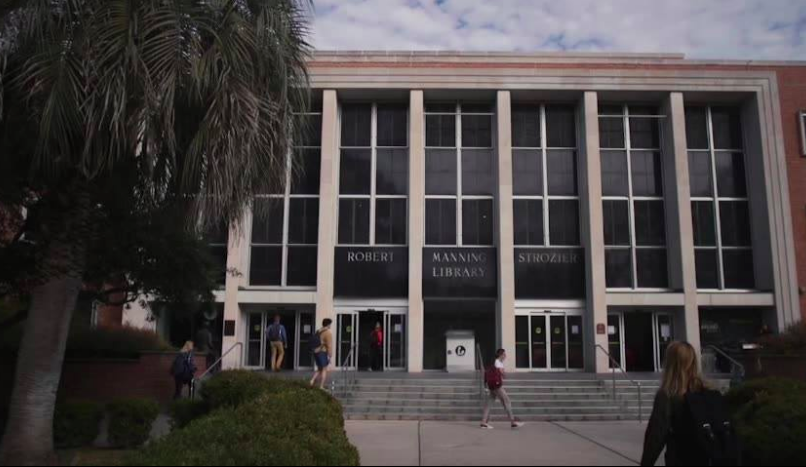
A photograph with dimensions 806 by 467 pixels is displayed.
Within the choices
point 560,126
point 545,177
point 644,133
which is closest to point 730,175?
point 644,133

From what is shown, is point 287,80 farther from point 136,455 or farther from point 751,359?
point 751,359

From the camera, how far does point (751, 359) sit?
760 inches

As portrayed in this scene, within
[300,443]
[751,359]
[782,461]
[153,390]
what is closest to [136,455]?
[300,443]

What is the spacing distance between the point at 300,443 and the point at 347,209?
2054cm

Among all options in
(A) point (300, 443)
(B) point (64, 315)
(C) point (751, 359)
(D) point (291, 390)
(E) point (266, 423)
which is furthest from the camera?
(C) point (751, 359)

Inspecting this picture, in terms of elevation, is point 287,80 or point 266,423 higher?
point 287,80

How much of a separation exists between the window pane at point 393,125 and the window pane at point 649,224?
31.9 feet

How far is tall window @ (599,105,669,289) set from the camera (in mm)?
27141


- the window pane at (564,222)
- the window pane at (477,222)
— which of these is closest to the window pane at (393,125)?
the window pane at (477,222)

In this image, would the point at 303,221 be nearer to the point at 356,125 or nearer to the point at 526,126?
the point at 356,125

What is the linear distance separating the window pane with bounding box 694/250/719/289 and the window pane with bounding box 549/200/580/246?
15.7ft

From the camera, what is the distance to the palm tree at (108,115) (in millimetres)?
9070

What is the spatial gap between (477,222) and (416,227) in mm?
2637

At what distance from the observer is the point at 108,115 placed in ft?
30.6
